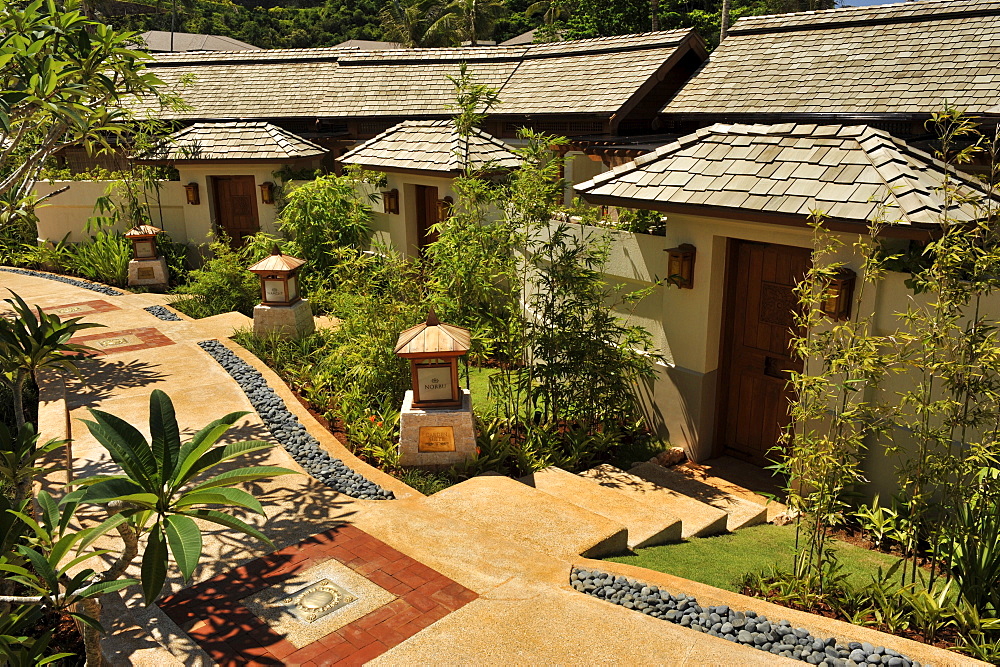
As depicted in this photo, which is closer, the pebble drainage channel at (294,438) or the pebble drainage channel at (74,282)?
the pebble drainage channel at (294,438)

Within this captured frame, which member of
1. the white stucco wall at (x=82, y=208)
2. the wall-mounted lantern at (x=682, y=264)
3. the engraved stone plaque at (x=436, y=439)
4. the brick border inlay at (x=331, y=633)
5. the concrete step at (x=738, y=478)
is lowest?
the concrete step at (x=738, y=478)

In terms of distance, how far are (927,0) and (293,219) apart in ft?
41.6

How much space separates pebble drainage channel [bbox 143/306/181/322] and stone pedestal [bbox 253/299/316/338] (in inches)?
95.1

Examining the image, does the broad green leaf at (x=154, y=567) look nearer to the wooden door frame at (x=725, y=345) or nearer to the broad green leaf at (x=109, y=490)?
the broad green leaf at (x=109, y=490)

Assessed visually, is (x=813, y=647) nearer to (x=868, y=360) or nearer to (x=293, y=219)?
(x=868, y=360)

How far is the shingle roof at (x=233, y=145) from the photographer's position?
1588 cm

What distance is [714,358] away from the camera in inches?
351

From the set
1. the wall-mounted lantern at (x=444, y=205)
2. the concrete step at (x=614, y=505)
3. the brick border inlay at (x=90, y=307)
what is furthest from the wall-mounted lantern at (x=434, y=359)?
A: the brick border inlay at (x=90, y=307)

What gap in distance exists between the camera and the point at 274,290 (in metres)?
11.4

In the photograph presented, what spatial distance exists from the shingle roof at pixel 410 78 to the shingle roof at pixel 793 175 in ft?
23.6

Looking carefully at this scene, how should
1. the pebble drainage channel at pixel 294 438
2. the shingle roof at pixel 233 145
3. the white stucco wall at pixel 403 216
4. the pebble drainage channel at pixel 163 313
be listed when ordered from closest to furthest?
the pebble drainage channel at pixel 294 438 < the pebble drainage channel at pixel 163 313 < the white stucco wall at pixel 403 216 < the shingle roof at pixel 233 145

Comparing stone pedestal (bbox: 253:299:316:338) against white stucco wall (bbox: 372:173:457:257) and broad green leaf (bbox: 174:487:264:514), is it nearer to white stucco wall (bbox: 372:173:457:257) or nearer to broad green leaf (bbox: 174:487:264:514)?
white stucco wall (bbox: 372:173:457:257)

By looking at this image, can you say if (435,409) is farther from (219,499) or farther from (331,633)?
(219,499)

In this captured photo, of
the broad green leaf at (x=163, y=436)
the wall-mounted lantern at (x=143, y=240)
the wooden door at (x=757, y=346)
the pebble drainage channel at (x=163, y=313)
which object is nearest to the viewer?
the broad green leaf at (x=163, y=436)
